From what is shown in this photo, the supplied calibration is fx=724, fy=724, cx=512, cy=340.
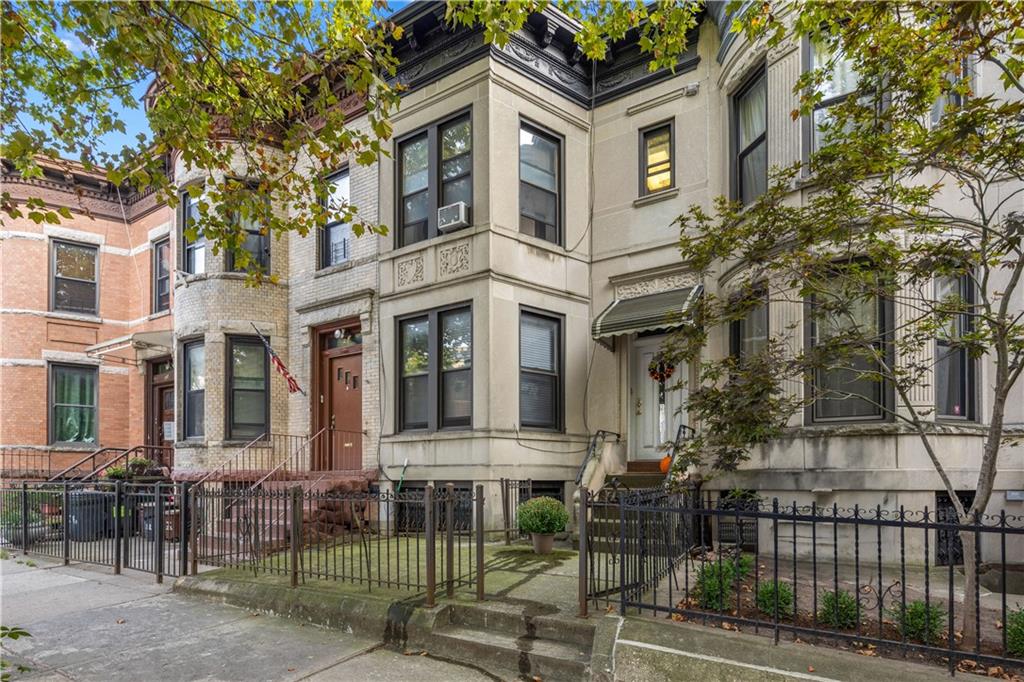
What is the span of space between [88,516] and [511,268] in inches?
318

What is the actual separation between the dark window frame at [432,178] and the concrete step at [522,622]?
701 centimetres

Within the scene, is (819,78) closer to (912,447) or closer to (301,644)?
(912,447)

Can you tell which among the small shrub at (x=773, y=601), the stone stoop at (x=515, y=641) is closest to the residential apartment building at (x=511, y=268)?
the small shrub at (x=773, y=601)

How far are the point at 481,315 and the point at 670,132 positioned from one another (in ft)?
15.8

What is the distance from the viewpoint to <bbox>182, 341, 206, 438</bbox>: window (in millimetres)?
15445

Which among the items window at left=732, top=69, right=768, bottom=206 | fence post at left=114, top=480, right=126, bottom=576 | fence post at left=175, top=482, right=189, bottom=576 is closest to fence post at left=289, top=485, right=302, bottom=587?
fence post at left=175, top=482, right=189, bottom=576

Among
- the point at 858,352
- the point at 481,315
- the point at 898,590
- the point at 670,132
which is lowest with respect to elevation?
the point at 898,590

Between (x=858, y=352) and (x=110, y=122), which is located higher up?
(x=110, y=122)

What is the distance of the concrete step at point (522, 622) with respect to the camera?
20.7ft

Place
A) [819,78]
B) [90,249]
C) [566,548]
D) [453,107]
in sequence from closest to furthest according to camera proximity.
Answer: [819,78]
[566,548]
[453,107]
[90,249]

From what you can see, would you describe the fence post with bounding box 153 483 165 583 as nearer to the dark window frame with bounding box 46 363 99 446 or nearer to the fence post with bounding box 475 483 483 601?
the fence post with bounding box 475 483 483 601

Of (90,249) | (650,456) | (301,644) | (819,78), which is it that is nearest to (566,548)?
(650,456)

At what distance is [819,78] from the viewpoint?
236 inches

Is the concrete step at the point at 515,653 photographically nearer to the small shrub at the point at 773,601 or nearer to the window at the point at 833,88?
the small shrub at the point at 773,601
